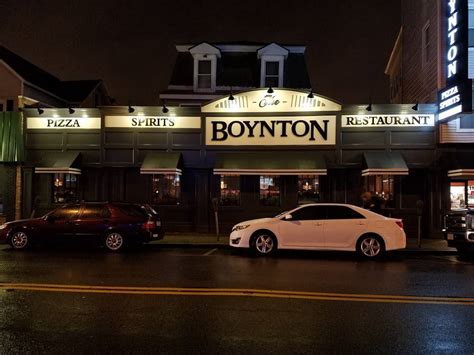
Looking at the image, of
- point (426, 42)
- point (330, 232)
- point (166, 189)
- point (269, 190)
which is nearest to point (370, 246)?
point (330, 232)

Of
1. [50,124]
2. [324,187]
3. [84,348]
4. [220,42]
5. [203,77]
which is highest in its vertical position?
[220,42]

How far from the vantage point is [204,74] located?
2694 centimetres

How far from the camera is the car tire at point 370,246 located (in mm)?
13008

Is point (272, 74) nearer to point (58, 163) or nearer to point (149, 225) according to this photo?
point (58, 163)

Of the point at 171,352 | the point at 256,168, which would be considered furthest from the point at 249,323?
the point at 256,168

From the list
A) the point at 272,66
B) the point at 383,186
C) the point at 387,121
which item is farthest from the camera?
the point at 272,66

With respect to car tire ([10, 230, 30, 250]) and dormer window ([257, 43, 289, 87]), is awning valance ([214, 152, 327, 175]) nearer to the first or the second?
car tire ([10, 230, 30, 250])

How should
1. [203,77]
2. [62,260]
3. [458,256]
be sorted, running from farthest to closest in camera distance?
[203,77] < [458,256] < [62,260]

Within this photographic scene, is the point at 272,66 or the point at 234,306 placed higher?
the point at 272,66

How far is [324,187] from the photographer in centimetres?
1869

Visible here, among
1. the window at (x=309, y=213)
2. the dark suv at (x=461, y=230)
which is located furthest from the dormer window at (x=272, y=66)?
the dark suv at (x=461, y=230)

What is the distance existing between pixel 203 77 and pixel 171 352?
22.7 metres

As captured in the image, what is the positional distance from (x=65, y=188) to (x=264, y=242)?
992cm

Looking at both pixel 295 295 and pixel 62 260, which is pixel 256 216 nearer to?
pixel 62 260
